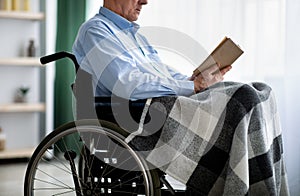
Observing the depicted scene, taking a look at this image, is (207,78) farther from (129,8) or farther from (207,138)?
(129,8)

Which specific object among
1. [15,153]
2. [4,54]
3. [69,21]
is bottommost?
[15,153]

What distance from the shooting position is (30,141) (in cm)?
450

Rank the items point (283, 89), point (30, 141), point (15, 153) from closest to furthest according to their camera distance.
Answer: point (283, 89)
point (15, 153)
point (30, 141)

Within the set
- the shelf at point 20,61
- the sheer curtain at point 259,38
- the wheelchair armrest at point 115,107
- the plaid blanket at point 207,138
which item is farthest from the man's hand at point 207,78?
the shelf at point 20,61

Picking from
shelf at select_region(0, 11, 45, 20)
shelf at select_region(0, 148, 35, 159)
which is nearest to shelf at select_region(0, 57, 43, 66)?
shelf at select_region(0, 11, 45, 20)

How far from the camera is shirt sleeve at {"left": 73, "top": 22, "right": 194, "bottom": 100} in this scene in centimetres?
197

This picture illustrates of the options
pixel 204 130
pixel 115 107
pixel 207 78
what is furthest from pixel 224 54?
pixel 115 107

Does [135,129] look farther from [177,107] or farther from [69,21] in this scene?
[69,21]

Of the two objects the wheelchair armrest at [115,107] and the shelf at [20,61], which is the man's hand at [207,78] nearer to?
the wheelchair armrest at [115,107]

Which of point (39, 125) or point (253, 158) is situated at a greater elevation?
point (253, 158)

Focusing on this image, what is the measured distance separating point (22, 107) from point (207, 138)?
2654mm

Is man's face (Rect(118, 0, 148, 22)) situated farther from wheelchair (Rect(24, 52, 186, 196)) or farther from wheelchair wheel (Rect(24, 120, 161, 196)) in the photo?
wheelchair wheel (Rect(24, 120, 161, 196))

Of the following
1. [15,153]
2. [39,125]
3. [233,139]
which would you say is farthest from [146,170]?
[39,125]

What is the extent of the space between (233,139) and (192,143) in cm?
14
